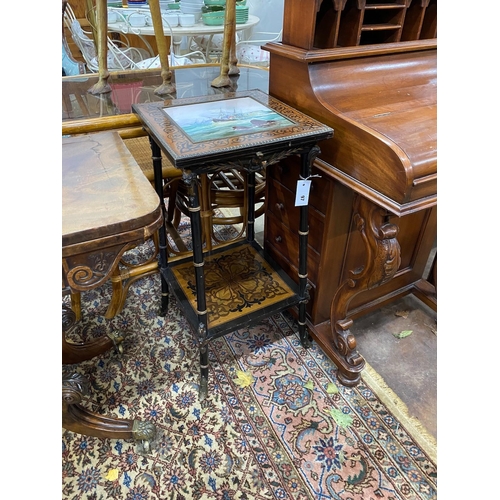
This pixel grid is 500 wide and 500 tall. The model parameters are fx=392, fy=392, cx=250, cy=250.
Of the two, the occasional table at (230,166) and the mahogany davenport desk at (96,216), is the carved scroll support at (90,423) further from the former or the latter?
the occasional table at (230,166)

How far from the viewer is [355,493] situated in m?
1.16

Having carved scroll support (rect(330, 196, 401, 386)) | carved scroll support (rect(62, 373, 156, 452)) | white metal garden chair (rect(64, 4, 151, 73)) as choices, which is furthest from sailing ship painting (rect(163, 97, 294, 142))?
white metal garden chair (rect(64, 4, 151, 73))

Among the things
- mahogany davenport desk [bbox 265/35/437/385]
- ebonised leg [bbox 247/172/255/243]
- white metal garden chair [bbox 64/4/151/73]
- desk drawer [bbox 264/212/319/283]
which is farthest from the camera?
white metal garden chair [bbox 64/4/151/73]

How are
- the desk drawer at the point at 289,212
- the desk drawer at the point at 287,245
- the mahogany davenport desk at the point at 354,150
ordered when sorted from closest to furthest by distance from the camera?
the mahogany davenport desk at the point at 354,150, the desk drawer at the point at 289,212, the desk drawer at the point at 287,245

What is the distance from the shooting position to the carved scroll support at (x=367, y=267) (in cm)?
113

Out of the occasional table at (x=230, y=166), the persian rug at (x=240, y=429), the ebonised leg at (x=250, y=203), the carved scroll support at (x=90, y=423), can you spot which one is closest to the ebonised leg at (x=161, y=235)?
the occasional table at (x=230, y=166)

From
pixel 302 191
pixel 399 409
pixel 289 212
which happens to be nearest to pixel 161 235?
pixel 289 212

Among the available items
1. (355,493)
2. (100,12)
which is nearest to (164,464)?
(355,493)

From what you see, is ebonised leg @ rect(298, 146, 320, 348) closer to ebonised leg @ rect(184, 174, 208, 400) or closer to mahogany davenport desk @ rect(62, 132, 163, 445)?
ebonised leg @ rect(184, 174, 208, 400)

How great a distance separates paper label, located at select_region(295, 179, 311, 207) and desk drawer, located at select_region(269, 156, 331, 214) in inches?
3.7

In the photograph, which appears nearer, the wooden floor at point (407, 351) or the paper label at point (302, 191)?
the paper label at point (302, 191)

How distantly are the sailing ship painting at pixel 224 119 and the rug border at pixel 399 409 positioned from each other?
994mm

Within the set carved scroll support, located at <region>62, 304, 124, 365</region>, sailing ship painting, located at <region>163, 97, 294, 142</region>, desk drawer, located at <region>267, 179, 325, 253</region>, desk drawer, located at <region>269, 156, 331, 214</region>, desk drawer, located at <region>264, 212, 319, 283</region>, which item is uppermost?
sailing ship painting, located at <region>163, 97, 294, 142</region>

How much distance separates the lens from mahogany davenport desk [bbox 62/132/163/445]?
0.82 meters
